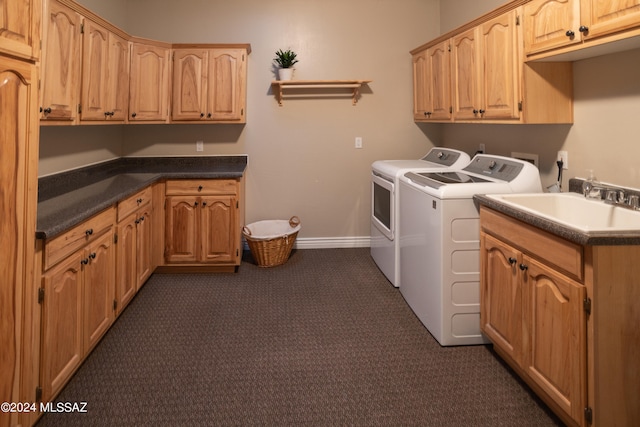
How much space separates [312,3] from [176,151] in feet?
6.88

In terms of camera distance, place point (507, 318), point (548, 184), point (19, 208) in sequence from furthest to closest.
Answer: point (548, 184)
point (507, 318)
point (19, 208)

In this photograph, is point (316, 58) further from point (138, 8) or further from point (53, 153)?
point (53, 153)

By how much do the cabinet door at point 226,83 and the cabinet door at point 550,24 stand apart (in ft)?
7.96

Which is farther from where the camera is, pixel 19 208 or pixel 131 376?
pixel 131 376

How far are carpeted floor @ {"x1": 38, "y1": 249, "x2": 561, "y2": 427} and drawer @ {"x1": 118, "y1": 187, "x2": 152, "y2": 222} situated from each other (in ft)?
2.34

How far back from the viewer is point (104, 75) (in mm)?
3084

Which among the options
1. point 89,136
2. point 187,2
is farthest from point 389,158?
point 89,136

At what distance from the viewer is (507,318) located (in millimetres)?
2041

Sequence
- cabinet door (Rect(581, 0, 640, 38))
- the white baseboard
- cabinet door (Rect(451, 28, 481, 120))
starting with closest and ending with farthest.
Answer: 1. cabinet door (Rect(581, 0, 640, 38))
2. cabinet door (Rect(451, 28, 481, 120))
3. the white baseboard

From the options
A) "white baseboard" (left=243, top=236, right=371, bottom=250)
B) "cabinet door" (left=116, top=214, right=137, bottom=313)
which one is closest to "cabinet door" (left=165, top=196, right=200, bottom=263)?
"cabinet door" (left=116, top=214, right=137, bottom=313)

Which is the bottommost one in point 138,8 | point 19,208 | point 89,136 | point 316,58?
point 89,136

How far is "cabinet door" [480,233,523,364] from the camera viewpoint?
1.94 metres

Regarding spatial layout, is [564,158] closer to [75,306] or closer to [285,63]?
[285,63]

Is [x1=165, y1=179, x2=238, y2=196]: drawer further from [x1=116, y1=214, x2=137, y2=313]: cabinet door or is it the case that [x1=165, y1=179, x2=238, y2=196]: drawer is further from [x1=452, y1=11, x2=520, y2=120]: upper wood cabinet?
[x1=452, y1=11, x2=520, y2=120]: upper wood cabinet
